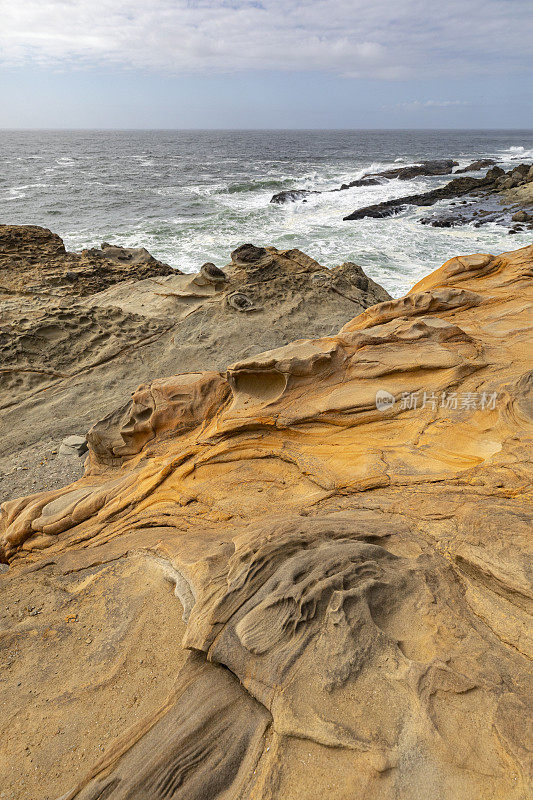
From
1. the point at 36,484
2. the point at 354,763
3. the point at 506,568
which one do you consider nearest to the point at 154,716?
the point at 354,763

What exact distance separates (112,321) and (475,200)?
1147 inches

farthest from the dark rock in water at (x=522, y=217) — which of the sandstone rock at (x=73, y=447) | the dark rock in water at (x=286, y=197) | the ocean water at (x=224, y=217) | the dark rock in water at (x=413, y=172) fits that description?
the sandstone rock at (x=73, y=447)

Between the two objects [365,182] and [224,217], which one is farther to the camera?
[365,182]

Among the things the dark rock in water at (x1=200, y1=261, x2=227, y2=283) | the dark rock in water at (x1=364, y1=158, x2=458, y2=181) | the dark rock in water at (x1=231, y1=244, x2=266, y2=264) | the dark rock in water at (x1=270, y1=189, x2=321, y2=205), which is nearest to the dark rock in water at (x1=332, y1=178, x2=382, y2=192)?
the dark rock in water at (x1=364, y1=158, x2=458, y2=181)

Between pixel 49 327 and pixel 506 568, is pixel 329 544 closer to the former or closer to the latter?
pixel 506 568

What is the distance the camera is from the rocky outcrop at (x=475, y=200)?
2434 centimetres

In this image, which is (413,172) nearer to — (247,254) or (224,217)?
(224,217)

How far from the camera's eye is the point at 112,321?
9.38 meters

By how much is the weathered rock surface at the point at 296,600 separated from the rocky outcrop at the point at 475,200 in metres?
22.5

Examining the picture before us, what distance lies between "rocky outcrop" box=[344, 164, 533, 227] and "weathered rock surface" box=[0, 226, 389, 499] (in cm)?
1634

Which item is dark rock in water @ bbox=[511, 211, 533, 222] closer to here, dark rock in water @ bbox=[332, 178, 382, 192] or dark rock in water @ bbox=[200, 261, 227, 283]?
dark rock in water @ bbox=[332, 178, 382, 192]

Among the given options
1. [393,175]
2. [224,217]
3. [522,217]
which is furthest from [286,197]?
[393,175]

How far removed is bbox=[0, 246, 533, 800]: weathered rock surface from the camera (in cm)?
187

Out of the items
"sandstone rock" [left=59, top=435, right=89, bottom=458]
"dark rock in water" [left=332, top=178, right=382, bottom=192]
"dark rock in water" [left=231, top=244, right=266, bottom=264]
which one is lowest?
"sandstone rock" [left=59, top=435, right=89, bottom=458]
